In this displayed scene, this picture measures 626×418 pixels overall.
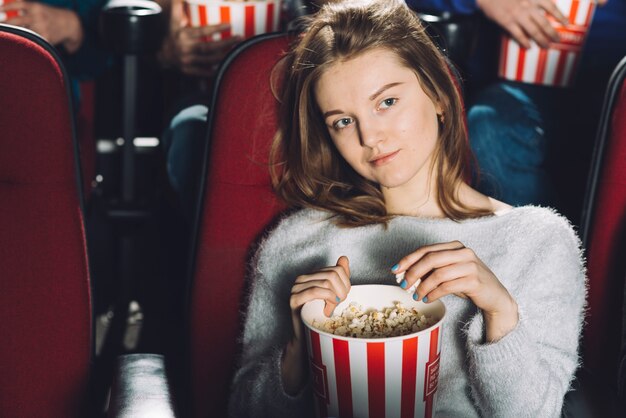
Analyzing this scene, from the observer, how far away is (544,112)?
1.98 meters

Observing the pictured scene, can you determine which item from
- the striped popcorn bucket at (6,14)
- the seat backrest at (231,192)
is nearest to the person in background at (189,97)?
the seat backrest at (231,192)

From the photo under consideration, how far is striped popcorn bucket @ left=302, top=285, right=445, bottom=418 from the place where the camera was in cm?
108

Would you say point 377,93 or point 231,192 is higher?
point 377,93

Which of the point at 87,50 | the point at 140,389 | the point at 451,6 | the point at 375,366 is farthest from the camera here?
the point at 87,50

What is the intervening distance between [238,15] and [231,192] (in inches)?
15.7

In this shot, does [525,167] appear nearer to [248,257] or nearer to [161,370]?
[248,257]

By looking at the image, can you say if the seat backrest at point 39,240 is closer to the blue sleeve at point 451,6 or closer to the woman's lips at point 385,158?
the woman's lips at point 385,158

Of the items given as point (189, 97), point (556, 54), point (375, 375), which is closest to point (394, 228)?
point (375, 375)

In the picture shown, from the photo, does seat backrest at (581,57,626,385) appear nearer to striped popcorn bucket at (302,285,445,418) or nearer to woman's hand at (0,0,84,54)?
striped popcorn bucket at (302,285,445,418)

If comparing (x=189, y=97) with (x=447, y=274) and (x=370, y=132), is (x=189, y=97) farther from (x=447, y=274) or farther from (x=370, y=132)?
(x=447, y=274)

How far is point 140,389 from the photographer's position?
121 cm

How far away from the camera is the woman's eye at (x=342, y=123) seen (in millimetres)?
1420

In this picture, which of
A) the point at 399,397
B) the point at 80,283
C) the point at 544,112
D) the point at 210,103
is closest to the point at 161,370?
the point at 80,283

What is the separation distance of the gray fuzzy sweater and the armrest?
0.22 meters
